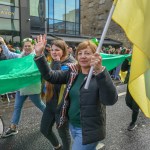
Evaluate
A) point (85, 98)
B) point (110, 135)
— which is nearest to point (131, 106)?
point (110, 135)

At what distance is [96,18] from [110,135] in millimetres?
35006

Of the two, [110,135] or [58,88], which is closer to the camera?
[58,88]

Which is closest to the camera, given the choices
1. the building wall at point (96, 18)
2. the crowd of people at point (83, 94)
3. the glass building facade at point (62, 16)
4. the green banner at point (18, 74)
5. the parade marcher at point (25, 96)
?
the crowd of people at point (83, 94)

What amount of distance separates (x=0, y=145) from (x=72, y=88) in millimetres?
2371

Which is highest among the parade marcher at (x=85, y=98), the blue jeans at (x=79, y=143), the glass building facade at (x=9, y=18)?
the parade marcher at (x=85, y=98)

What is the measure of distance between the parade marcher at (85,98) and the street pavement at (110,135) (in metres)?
1.99

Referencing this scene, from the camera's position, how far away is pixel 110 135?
566 cm

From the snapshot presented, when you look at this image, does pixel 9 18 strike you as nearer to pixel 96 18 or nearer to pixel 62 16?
pixel 62 16

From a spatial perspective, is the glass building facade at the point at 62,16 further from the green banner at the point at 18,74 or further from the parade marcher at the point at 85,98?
the parade marcher at the point at 85,98

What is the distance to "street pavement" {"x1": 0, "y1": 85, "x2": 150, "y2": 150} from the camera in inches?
200

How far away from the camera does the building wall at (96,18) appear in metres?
37.4

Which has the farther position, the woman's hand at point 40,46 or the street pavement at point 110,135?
the street pavement at point 110,135

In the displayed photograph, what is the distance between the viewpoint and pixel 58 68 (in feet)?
12.9

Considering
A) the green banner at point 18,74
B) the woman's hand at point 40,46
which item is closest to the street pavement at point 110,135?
the green banner at point 18,74
